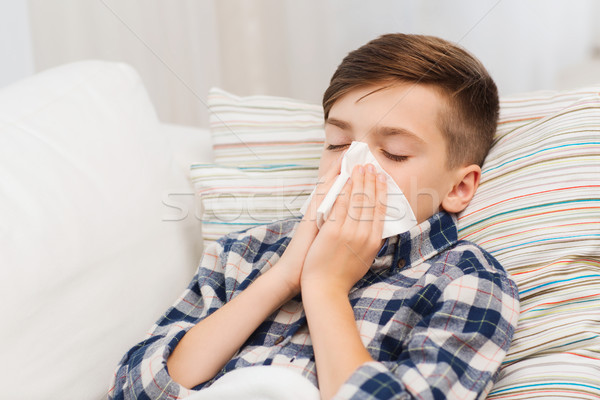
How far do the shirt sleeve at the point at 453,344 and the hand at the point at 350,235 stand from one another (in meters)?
0.13

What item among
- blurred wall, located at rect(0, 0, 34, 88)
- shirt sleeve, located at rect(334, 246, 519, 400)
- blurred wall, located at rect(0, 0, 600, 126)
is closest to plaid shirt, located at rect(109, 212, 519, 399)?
shirt sleeve, located at rect(334, 246, 519, 400)

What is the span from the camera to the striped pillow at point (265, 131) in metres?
1.26

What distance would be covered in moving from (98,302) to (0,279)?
0.58ft

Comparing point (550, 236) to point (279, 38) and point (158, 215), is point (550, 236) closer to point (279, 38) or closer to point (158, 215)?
point (158, 215)

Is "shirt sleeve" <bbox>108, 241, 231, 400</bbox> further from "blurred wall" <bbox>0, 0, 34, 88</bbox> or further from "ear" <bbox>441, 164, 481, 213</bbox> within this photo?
"blurred wall" <bbox>0, 0, 34, 88</bbox>

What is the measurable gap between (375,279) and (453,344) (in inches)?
9.7

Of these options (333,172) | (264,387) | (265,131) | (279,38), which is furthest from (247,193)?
(279,38)

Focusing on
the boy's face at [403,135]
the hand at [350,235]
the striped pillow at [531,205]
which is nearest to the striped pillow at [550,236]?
the striped pillow at [531,205]

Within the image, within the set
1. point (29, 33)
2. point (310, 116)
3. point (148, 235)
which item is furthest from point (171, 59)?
point (148, 235)

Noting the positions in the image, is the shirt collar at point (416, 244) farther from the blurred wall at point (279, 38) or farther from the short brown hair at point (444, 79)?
the blurred wall at point (279, 38)

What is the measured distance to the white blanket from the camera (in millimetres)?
752

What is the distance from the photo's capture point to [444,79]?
1023 mm

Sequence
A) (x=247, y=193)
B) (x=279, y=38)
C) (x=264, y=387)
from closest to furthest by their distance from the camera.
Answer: (x=264, y=387) → (x=247, y=193) → (x=279, y=38)

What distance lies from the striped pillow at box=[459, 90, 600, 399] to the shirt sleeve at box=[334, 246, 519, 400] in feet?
0.20
